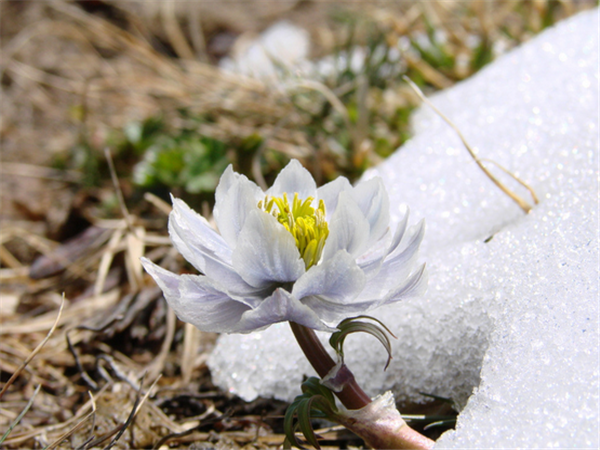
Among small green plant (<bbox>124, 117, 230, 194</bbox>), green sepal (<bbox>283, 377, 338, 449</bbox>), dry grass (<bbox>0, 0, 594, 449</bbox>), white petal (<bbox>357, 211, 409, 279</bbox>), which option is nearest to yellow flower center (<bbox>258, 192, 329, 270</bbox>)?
white petal (<bbox>357, 211, 409, 279</bbox>)

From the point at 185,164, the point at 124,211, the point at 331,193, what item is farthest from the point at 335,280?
the point at 185,164

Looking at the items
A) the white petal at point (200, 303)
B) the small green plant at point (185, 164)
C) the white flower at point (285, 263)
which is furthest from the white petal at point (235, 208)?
the small green plant at point (185, 164)

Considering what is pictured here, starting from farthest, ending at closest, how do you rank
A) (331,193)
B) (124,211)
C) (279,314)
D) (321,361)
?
1. (124,211)
2. (331,193)
3. (321,361)
4. (279,314)

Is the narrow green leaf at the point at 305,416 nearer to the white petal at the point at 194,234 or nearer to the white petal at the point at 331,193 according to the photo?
the white petal at the point at 194,234

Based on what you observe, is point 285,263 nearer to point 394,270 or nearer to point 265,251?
point 265,251

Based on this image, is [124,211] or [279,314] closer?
[279,314]

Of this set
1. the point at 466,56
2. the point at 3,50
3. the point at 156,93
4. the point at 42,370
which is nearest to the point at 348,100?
the point at 466,56
